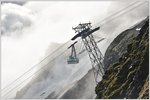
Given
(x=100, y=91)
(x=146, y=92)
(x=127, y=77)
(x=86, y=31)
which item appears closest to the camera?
(x=146, y=92)

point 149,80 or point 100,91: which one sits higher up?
point 149,80

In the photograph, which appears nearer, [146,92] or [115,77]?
[146,92]

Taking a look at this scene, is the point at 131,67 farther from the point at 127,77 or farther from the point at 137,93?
the point at 137,93

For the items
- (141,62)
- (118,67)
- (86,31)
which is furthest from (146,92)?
(118,67)

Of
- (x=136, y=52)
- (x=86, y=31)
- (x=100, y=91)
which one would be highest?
(x=86, y=31)

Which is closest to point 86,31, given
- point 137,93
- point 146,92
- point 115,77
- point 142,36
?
point 115,77

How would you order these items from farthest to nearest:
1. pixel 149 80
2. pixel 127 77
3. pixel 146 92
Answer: pixel 127 77, pixel 149 80, pixel 146 92
